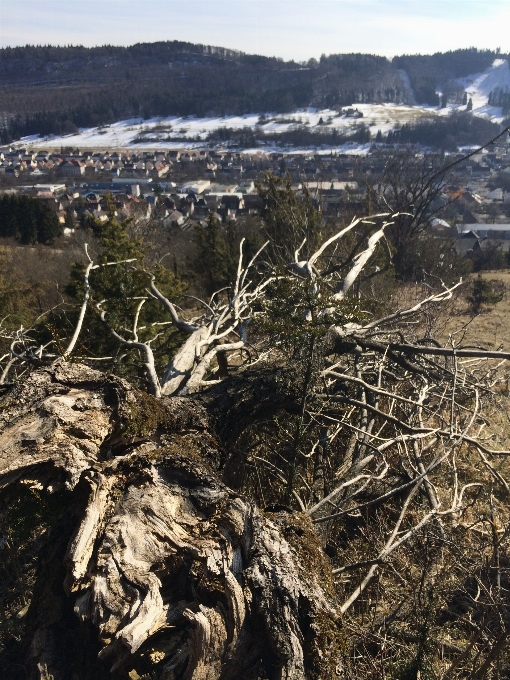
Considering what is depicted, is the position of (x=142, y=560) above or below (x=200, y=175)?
above

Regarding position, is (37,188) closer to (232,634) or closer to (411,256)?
(411,256)

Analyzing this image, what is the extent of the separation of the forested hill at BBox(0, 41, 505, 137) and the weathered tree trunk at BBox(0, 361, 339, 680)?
141006mm

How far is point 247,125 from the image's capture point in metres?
126

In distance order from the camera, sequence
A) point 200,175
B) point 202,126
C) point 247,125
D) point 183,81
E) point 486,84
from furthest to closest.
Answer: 1. point 183,81
2. point 486,84
3. point 202,126
4. point 247,125
5. point 200,175

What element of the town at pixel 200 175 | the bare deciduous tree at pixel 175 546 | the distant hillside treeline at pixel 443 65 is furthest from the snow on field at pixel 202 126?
the bare deciduous tree at pixel 175 546

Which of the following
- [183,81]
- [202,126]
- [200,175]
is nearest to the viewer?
[200,175]

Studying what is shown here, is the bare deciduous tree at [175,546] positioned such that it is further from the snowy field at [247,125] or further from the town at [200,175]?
the snowy field at [247,125]

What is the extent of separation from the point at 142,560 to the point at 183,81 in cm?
17895

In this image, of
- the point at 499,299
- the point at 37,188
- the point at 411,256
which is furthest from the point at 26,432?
the point at 37,188

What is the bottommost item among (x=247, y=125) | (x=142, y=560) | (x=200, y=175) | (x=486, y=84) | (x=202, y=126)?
(x=200, y=175)

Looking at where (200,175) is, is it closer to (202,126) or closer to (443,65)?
(202,126)

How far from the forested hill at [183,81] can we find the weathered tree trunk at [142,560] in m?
141

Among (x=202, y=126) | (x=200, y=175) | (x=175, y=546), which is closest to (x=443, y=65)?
(x=202, y=126)

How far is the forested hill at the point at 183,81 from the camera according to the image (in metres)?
136
